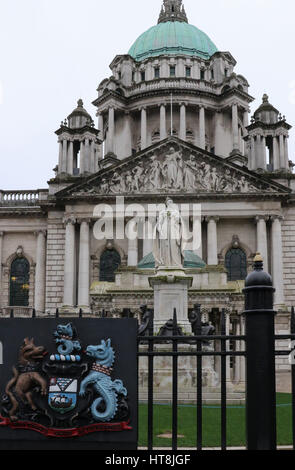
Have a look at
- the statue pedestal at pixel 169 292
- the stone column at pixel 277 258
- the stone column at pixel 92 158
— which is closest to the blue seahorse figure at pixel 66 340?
the statue pedestal at pixel 169 292

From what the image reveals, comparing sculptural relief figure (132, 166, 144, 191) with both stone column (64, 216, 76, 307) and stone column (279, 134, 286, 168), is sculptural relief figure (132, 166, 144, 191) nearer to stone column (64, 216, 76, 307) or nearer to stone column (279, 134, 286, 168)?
stone column (64, 216, 76, 307)

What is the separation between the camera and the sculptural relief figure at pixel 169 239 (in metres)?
20.9

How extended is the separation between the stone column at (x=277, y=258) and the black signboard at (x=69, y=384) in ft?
134

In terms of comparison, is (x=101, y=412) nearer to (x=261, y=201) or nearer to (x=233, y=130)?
(x=261, y=201)

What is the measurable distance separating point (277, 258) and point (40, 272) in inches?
813

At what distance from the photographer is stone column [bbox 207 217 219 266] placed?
4866 cm

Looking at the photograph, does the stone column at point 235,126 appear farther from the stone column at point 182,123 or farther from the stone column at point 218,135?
the stone column at point 182,123

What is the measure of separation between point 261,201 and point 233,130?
72.7 ft

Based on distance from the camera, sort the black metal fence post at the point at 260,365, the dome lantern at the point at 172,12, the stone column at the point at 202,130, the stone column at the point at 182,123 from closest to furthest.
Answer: the black metal fence post at the point at 260,365
the stone column at the point at 182,123
the stone column at the point at 202,130
the dome lantern at the point at 172,12

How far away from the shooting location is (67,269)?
49344mm

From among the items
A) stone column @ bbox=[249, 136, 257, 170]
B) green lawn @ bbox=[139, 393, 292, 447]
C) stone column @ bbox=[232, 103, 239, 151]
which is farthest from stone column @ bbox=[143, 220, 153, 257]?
green lawn @ bbox=[139, 393, 292, 447]

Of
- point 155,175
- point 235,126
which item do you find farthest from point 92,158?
point 235,126

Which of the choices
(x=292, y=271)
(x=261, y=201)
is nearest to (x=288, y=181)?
(x=261, y=201)

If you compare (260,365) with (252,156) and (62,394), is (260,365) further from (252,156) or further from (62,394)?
(252,156)
